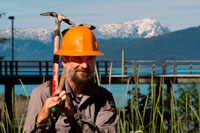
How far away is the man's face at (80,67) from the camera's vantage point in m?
2.42

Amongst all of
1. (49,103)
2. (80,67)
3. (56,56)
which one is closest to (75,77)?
(80,67)

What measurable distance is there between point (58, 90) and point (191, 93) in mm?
15665

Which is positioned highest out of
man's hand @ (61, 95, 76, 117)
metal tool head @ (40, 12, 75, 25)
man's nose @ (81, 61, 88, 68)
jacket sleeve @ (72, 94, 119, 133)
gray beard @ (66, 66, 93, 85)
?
metal tool head @ (40, 12, 75, 25)

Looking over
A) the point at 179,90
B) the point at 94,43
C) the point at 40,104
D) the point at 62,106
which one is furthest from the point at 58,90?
the point at 179,90

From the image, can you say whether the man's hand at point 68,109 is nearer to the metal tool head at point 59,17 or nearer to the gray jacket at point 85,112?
the gray jacket at point 85,112

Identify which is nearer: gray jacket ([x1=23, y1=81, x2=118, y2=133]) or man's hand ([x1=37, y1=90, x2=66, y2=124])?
man's hand ([x1=37, y1=90, x2=66, y2=124])

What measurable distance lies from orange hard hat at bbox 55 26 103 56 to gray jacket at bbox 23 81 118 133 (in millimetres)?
261

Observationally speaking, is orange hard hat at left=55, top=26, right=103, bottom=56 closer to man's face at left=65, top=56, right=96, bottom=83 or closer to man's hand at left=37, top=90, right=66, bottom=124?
man's face at left=65, top=56, right=96, bottom=83

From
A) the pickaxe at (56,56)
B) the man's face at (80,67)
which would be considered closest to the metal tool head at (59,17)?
the pickaxe at (56,56)

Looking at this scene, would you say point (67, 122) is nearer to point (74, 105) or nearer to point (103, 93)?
point (74, 105)

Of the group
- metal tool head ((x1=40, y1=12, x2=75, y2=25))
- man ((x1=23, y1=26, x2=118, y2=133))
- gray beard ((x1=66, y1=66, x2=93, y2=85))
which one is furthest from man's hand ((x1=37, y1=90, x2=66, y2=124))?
metal tool head ((x1=40, y1=12, x2=75, y2=25))

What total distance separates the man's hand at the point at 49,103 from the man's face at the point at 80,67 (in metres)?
0.25

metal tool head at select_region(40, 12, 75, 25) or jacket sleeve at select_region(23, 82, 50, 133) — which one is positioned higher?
metal tool head at select_region(40, 12, 75, 25)

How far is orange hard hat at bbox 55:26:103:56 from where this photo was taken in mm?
2398
